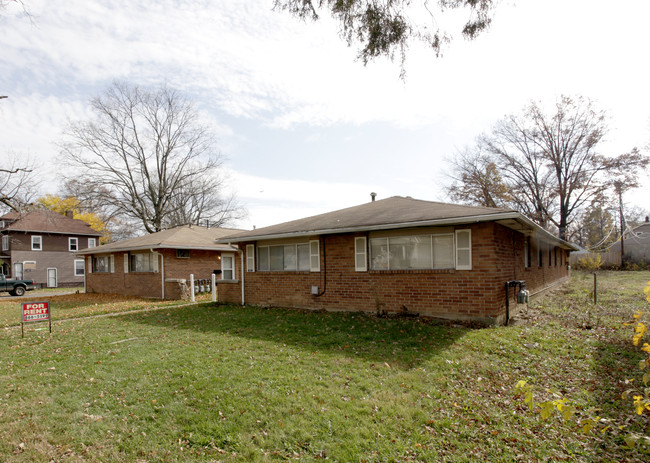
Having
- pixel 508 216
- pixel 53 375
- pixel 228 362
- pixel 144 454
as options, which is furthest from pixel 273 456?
pixel 508 216

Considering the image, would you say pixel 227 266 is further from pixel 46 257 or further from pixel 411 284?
pixel 46 257

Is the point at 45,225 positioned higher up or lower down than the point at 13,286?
higher up

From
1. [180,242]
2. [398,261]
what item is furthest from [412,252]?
[180,242]

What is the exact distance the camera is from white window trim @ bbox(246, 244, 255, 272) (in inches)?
550

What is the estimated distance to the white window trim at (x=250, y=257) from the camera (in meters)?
14.0

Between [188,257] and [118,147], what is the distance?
1807cm

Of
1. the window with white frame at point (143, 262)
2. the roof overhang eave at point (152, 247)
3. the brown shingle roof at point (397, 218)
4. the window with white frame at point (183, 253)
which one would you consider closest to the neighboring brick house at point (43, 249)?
the roof overhang eave at point (152, 247)

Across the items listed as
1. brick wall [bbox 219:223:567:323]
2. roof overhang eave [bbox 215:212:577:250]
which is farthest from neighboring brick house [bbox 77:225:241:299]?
roof overhang eave [bbox 215:212:577:250]

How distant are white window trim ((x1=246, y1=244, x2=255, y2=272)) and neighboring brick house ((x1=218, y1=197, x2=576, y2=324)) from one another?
0.12ft

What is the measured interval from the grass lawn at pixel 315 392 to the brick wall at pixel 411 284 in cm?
79

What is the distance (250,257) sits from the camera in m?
14.1

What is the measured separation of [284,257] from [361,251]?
3.31m

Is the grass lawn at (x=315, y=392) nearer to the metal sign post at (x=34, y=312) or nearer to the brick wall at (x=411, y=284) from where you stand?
the metal sign post at (x=34, y=312)

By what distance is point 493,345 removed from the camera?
7133mm
